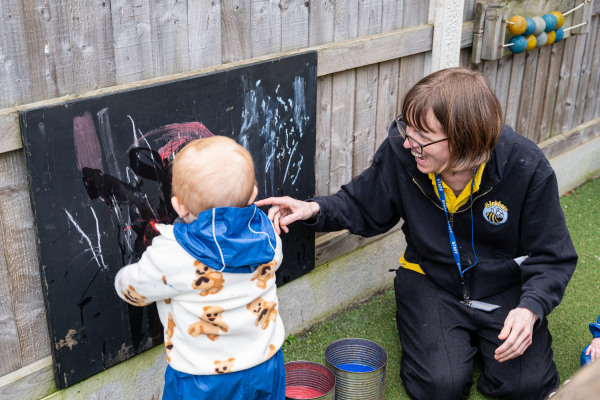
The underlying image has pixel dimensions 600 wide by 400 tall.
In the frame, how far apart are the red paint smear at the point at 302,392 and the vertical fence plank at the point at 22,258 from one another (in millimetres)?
970

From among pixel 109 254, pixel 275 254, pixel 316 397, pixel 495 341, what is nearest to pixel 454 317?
pixel 495 341

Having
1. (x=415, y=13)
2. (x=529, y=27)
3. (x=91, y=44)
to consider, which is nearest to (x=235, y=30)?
(x=91, y=44)

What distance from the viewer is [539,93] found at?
15.9 ft

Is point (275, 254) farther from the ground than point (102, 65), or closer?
closer

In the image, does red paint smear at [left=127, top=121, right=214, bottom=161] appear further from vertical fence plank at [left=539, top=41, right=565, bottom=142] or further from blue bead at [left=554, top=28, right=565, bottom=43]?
vertical fence plank at [left=539, top=41, right=565, bottom=142]

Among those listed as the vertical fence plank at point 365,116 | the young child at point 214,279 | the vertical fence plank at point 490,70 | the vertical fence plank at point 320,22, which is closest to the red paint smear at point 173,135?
the young child at point 214,279

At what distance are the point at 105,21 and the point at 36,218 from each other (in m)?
0.65

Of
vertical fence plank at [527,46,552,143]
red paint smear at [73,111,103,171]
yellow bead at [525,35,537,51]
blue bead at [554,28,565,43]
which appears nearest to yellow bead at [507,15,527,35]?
yellow bead at [525,35,537,51]

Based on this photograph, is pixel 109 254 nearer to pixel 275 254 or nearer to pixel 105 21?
pixel 275 254

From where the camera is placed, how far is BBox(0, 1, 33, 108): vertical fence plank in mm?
2064

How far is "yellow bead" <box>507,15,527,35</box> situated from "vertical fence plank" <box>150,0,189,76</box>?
2232mm

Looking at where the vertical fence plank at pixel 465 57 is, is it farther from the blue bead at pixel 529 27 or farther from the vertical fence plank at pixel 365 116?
the vertical fence plank at pixel 365 116

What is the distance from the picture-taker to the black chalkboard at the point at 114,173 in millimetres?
2275

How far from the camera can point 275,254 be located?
93.4 inches
